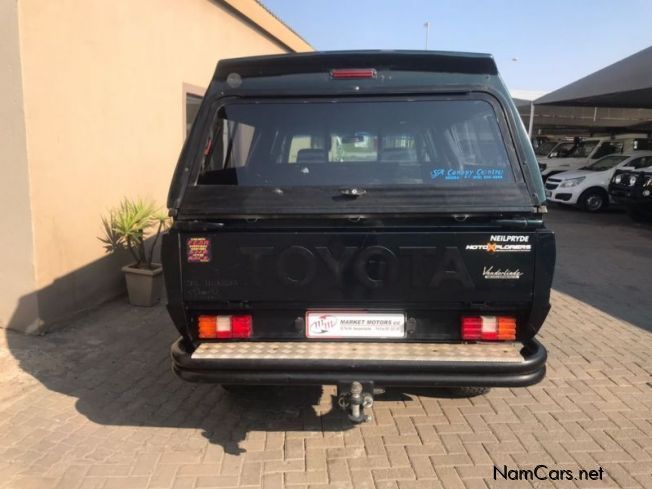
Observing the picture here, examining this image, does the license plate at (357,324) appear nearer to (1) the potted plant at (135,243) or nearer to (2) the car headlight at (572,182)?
(1) the potted plant at (135,243)

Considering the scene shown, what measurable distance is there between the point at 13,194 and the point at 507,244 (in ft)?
13.1

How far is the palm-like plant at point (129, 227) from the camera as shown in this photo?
5.57 meters

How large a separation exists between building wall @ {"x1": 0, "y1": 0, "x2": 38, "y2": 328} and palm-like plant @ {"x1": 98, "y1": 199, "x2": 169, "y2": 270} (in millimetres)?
986

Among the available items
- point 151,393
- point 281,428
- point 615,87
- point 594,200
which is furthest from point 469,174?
point 615,87

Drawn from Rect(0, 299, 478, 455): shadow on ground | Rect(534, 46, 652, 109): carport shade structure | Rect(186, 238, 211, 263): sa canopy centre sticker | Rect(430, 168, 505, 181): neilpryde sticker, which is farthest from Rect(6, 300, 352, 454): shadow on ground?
Rect(534, 46, 652, 109): carport shade structure

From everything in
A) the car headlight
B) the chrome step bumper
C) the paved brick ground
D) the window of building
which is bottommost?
the paved brick ground

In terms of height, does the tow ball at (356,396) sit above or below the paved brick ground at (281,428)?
above

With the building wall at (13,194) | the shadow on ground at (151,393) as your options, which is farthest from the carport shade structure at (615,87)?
the building wall at (13,194)

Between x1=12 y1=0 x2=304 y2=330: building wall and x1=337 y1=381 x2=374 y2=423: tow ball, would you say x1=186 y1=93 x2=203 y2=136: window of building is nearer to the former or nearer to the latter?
x1=12 y1=0 x2=304 y2=330: building wall

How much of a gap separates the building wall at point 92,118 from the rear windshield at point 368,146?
97.2 inches

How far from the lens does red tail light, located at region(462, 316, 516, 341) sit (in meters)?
2.87

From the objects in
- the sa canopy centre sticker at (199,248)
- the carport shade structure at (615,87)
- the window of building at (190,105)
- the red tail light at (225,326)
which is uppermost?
the carport shade structure at (615,87)

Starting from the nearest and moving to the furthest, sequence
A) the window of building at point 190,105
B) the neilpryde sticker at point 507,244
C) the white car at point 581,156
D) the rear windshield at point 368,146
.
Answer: the neilpryde sticker at point 507,244 < the rear windshield at point 368,146 < the window of building at point 190,105 < the white car at point 581,156

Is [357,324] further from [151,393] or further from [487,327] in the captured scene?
[151,393]
